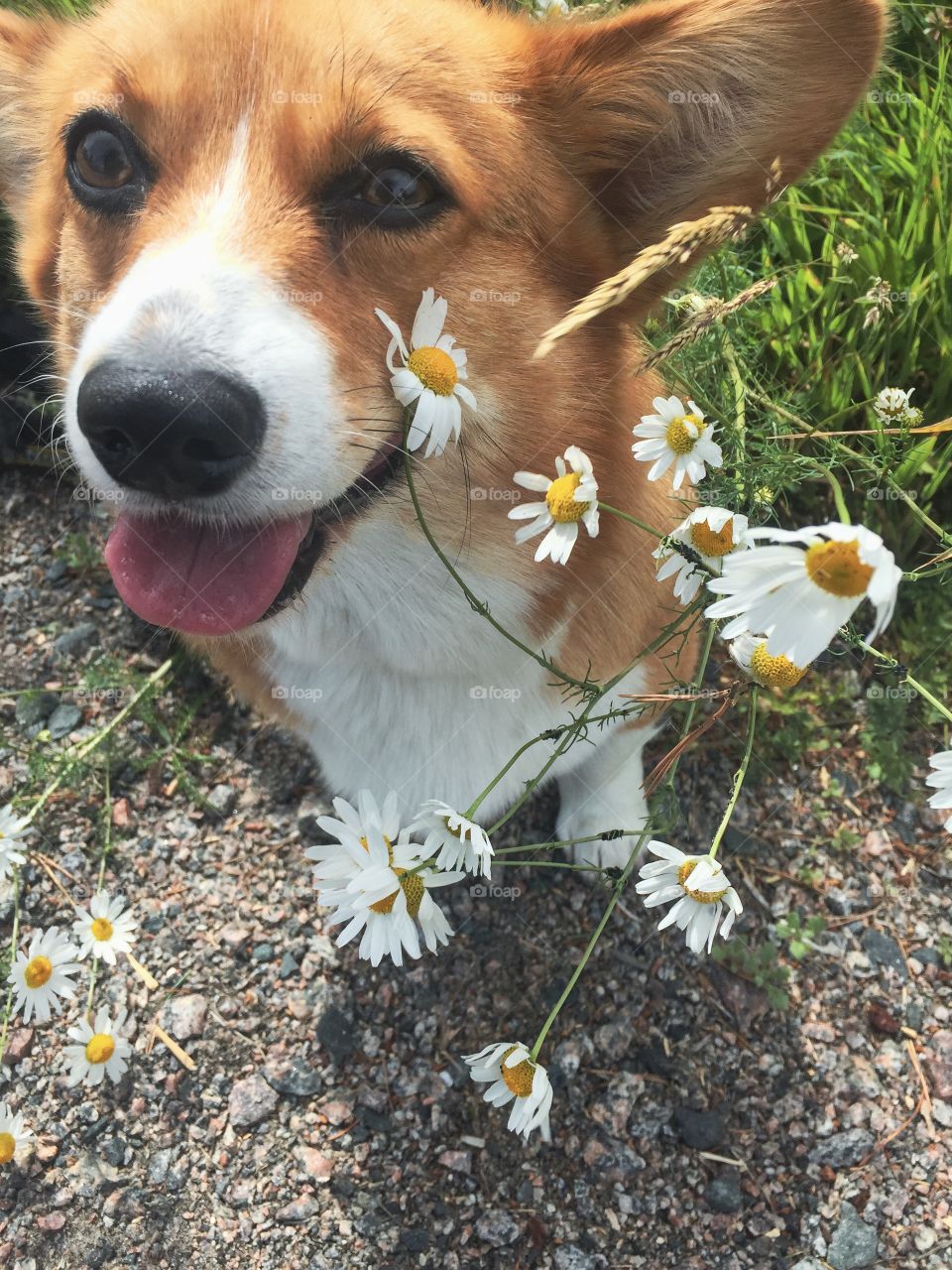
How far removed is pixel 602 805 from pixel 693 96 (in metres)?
1.74

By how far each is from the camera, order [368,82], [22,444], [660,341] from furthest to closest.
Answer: [22,444], [660,341], [368,82]

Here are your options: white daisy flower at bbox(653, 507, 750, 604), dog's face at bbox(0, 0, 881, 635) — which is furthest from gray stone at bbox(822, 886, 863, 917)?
dog's face at bbox(0, 0, 881, 635)

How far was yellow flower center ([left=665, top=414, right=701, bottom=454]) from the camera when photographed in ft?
5.05

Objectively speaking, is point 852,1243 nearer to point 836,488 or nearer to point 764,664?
point 764,664

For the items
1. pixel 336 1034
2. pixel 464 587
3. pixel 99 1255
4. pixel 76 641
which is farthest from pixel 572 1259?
pixel 76 641

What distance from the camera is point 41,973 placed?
207 cm

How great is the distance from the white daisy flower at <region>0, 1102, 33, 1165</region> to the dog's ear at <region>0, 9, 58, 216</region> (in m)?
2.19

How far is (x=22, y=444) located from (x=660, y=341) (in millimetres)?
2355

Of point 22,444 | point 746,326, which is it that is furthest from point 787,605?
point 22,444

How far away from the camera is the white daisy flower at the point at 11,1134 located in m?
2.07

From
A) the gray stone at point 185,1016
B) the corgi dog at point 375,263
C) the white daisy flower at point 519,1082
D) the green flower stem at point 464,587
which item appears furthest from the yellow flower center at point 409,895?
the gray stone at point 185,1016

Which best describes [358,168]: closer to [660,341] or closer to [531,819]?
[660,341]

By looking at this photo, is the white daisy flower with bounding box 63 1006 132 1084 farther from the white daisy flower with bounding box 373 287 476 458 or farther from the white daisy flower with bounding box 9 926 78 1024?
the white daisy flower with bounding box 373 287 476 458

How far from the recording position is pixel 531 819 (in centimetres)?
270
